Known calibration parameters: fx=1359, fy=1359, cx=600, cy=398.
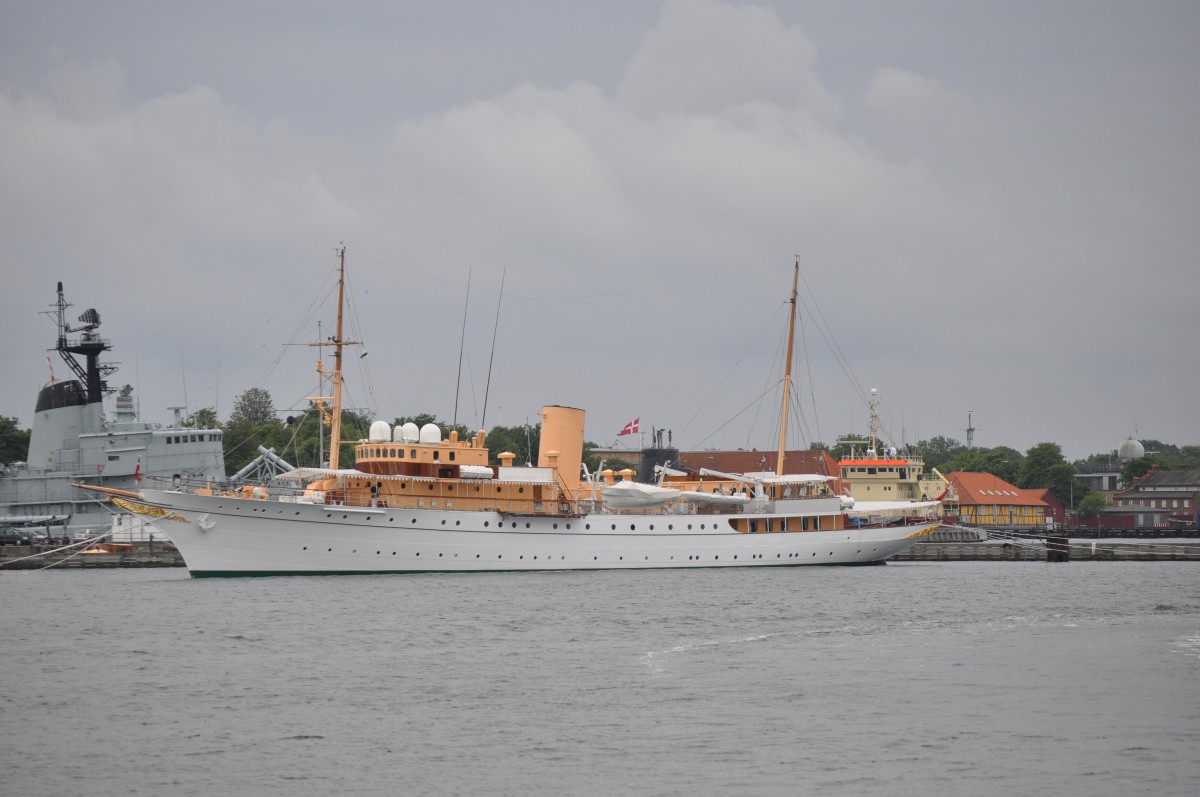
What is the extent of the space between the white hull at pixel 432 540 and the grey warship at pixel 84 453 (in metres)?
26.2

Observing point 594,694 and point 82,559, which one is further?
point 82,559

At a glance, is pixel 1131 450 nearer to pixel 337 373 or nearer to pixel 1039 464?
pixel 1039 464

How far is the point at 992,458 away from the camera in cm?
12619

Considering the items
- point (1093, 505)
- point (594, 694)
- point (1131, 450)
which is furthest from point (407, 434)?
point (1131, 450)

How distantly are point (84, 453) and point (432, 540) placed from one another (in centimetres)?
3156

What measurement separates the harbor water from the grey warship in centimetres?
3053

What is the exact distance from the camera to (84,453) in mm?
70562

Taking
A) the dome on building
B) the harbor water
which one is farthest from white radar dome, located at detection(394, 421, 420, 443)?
the dome on building

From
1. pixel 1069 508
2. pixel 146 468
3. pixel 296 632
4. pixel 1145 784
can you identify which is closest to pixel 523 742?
pixel 1145 784

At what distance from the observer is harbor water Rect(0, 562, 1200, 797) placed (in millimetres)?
17641

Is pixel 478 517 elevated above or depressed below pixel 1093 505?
below

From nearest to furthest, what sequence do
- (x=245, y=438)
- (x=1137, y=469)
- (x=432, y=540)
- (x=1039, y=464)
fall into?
(x=432, y=540), (x=245, y=438), (x=1039, y=464), (x=1137, y=469)

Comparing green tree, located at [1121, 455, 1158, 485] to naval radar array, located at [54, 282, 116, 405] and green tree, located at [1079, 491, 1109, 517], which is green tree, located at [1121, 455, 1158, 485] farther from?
naval radar array, located at [54, 282, 116, 405]

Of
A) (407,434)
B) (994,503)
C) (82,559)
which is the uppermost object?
(407,434)
